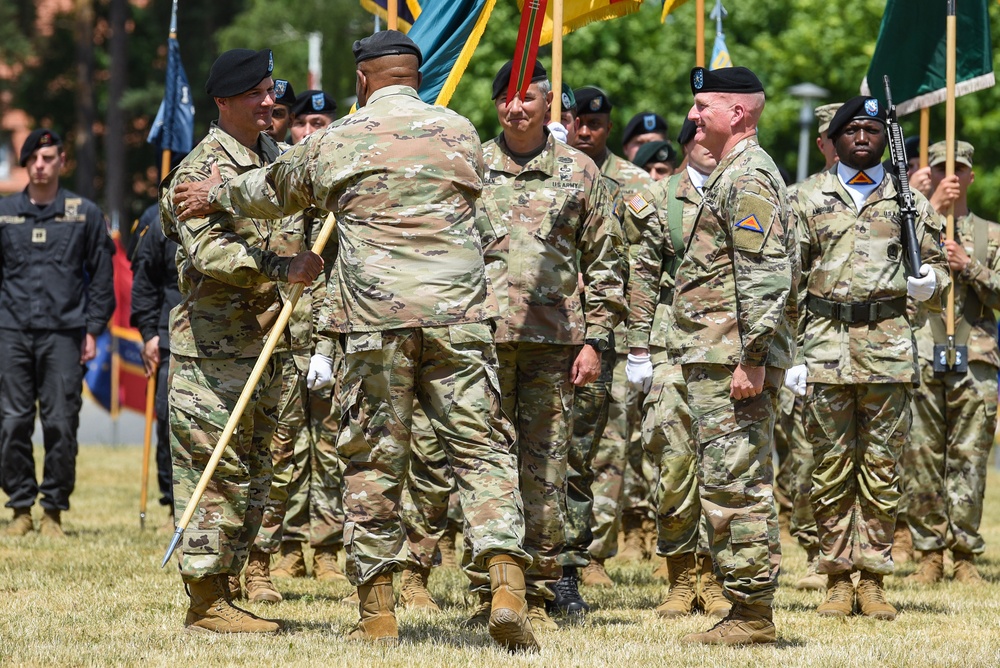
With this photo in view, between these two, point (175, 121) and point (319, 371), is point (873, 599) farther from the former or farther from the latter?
point (175, 121)

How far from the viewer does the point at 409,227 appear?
21.0 feet

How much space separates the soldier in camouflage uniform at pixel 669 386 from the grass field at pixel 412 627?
1.09ft

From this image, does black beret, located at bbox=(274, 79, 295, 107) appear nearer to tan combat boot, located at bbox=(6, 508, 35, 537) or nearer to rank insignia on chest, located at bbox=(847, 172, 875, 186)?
rank insignia on chest, located at bbox=(847, 172, 875, 186)

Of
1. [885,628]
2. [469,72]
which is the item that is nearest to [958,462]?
[885,628]

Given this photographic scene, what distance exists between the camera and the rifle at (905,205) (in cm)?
821

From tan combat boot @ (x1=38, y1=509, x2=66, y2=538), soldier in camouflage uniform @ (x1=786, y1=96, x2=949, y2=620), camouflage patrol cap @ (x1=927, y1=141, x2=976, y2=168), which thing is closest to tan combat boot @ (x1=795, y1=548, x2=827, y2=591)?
soldier in camouflage uniform @ (x1=786, y1=96, x2=949, y2=620)

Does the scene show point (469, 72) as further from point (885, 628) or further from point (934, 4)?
point (885, 628)

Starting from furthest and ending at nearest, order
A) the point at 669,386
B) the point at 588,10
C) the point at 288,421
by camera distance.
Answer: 1. the point at 588,10
2. the point at 288,421
3. the point at 669,386

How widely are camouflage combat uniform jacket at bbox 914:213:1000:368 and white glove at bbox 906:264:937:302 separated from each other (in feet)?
6.45

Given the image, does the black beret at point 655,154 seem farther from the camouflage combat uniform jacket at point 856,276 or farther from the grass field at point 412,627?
the grass field at point 412,627

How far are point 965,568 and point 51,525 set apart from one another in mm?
6738

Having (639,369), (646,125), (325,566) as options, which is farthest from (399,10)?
(325,566)

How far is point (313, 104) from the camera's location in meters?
9.95

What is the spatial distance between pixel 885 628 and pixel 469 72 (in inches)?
1217
